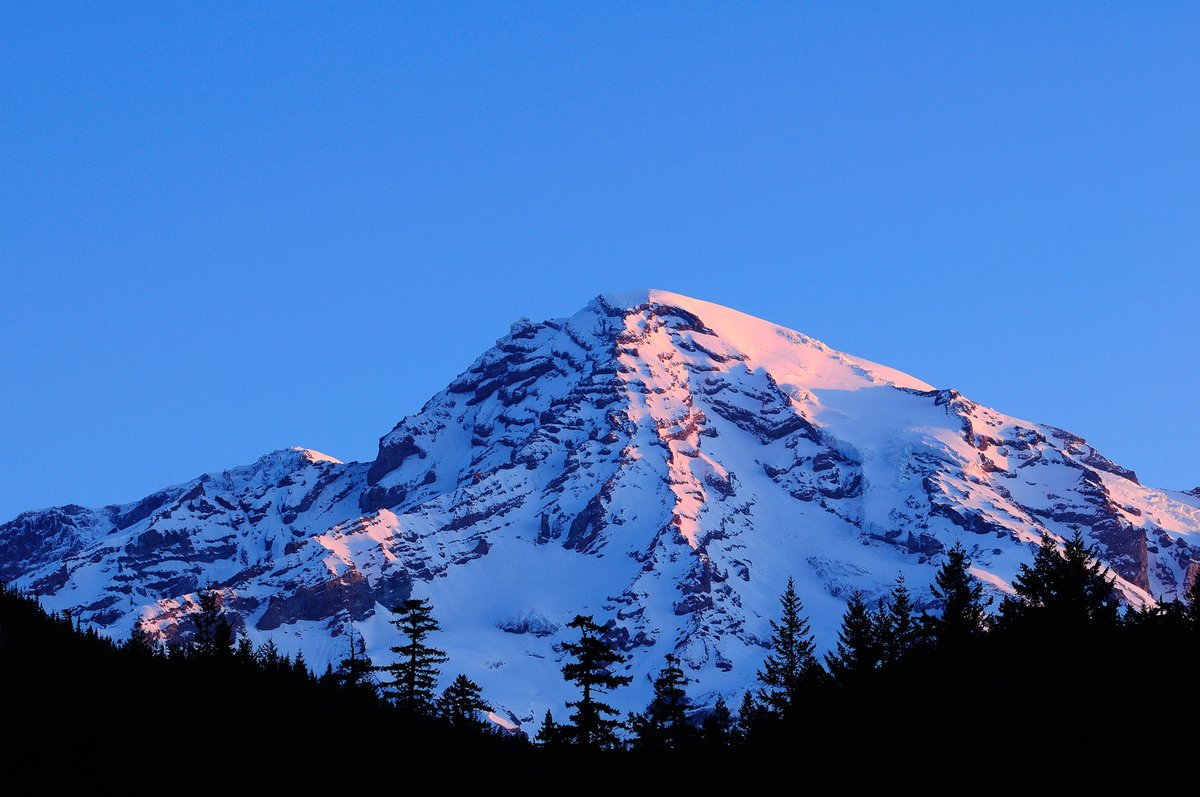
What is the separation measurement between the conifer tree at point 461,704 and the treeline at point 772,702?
0.17m

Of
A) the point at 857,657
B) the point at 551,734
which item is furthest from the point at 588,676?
the point at 857,657

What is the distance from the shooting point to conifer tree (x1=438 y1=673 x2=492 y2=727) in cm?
7444

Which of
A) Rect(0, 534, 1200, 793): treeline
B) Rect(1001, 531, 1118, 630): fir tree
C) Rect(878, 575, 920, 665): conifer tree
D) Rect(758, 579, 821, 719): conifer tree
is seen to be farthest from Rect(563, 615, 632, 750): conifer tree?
Rect(1001, 531, 1118, 630): fir tree

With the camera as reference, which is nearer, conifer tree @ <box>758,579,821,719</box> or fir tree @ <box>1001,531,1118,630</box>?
fir tree @ <box>1001,531,1118,630</box>

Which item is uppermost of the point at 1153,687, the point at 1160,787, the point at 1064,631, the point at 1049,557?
A: the point at 1049,557

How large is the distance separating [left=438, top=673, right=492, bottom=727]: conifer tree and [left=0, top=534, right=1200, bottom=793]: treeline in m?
0.17

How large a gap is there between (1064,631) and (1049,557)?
11.4 m

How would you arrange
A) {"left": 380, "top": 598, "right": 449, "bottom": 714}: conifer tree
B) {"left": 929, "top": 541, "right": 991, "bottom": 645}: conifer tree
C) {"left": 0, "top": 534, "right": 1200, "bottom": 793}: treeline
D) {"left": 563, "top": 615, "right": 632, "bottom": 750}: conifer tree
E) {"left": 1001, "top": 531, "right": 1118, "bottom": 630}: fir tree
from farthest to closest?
{"left": 380, "top": 598, "right": 449, "bottom": 714}: conifer tree → {"left": 563, "top": 615, "right": 632, "bottom": 750}: conifer tree → {"left": 929, "top": 541, "right": 991, "bottom": 645}: conifer tree → {"left": 1001, "top": 531, "right": 1118, "bottom": 630}: fir tree → {"left": 0, "top": 534, "right": 1200, "bottom": 793}: treeline

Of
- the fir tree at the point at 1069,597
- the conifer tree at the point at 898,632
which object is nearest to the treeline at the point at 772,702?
the fir tree at the point at 1069,597

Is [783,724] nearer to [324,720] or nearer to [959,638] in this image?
[959,638]

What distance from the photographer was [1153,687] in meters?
47.7

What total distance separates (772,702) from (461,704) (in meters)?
15.4

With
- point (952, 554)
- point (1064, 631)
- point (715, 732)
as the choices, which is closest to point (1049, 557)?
point (952, 554)

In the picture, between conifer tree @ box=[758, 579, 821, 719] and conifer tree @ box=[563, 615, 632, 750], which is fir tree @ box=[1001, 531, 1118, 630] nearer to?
conifer tree @ box=[758, 579, 821, 719]
